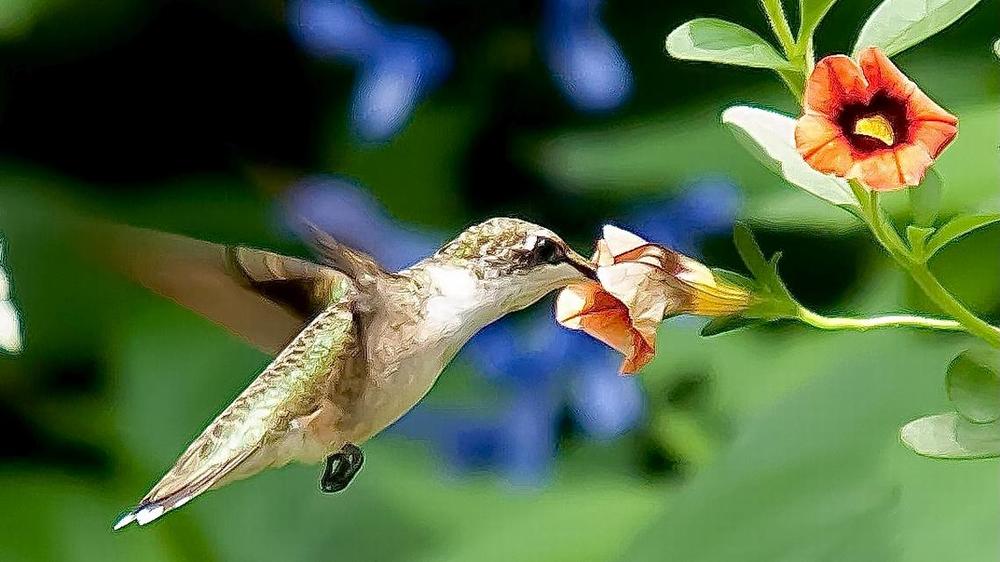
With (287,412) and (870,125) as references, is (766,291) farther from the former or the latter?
(287,412)

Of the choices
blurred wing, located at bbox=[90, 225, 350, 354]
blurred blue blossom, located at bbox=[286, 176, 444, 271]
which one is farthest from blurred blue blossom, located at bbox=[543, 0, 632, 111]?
blurred wing, located at bbox=[90, 225, 350, 354]

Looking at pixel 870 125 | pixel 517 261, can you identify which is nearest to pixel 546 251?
pixel 517 261

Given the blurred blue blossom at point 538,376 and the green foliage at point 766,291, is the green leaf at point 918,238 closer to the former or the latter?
the green foliage at point 766,291

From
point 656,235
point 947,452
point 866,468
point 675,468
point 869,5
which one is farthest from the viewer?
point 869,5

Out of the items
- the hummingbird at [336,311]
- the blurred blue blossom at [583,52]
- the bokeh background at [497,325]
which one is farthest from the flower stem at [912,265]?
the blurred blue blossom at [583,52]

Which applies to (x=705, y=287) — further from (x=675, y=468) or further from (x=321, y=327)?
(x=675, y=468)

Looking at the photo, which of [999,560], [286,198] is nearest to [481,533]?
[999,560]
